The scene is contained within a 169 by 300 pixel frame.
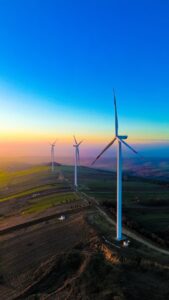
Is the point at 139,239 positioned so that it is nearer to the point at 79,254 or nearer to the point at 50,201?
the point at 79,254

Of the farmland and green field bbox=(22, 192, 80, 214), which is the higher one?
green field bbox=(22, 192, 80, 214)

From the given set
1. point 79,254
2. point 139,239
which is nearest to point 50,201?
point 139,239

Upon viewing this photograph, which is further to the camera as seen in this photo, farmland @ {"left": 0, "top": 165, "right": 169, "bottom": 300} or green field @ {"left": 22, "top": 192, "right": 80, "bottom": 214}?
green field @ {"left": 22, "top": 192, "right": 80, "bottom": 214}

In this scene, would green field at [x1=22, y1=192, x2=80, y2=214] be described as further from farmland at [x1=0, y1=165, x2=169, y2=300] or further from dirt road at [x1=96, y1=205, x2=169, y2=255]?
dirt road at [x1=96, y1=205, x2=169, y2=255]

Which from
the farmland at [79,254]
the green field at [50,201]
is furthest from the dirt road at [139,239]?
the green field at [50,201]

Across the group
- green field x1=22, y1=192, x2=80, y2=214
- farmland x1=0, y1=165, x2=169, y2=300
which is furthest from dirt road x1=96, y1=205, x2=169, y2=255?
green field x1=22, y1=192, x2=80, y2=214

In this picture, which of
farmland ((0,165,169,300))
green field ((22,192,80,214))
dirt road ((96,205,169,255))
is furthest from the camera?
green field ((22,192,80,214))

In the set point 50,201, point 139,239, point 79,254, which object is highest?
point 50,201

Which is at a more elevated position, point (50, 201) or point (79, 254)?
point (50, 201)

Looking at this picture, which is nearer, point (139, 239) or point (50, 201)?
point (139, 239)

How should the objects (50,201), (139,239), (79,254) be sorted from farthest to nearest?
(50,201)
(139,239)
(79,254)

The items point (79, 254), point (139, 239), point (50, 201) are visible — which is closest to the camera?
point (79, 254)

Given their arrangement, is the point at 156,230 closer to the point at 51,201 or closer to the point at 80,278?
the point at 80,278
